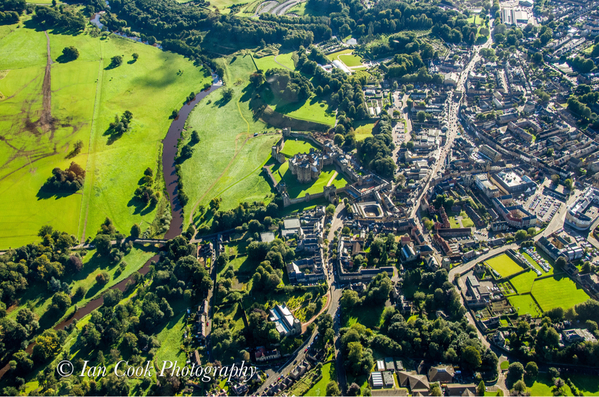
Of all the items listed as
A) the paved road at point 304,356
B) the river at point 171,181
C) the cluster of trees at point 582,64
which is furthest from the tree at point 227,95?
the cluster of trees at point 582,64

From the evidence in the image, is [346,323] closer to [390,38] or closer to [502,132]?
[502,132]

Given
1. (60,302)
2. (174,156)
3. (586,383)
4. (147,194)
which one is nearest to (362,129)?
(174,156)

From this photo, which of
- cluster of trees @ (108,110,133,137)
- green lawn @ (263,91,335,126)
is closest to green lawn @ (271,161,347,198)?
green lawn @ (263,91,335,126)

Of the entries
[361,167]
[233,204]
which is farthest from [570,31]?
[233,204]

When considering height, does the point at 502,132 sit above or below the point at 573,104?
below

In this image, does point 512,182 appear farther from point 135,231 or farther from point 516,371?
point 135,231

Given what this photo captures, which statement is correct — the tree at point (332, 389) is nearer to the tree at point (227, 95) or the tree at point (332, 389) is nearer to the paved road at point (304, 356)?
the paved road at point (304, 356)
